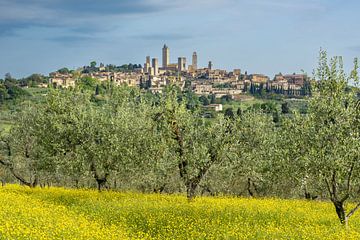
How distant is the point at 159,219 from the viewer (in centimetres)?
2158

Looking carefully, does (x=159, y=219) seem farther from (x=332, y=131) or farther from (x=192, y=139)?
(x=332, y=131)

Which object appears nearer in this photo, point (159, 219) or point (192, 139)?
point (159, 219)

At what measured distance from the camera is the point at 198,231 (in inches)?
755

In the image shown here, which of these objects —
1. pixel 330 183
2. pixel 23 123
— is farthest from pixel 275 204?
pixel 23 123

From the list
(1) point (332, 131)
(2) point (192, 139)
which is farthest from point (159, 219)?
(1) point (332, 131)

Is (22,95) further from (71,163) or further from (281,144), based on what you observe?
(281,144)

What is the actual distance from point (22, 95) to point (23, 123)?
366 ft

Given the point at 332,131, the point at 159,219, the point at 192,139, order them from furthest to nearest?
1. the point at 192,139
2. the point at 159,219
3. the point at 332,131

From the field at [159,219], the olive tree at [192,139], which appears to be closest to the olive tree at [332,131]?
the field at [159,219]

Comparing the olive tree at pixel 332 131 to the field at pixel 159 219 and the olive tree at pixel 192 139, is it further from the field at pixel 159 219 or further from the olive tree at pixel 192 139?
the olive tree at pixel 192 139

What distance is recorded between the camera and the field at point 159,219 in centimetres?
1692

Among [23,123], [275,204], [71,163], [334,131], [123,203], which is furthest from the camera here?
[23,123]

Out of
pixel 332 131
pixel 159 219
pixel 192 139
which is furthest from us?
pixel 192 139

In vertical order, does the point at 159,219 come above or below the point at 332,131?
below
